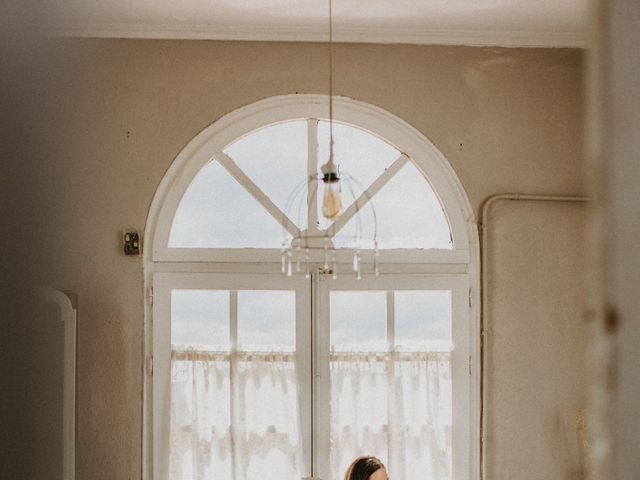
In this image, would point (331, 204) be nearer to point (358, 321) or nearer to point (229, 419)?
point (358, 321)

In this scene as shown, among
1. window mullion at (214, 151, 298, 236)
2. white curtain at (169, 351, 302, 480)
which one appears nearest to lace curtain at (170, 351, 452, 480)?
white curtain at (169, 351, 302, 480)

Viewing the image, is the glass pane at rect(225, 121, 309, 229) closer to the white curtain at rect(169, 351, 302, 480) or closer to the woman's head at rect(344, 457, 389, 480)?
the white curtain at rect(169, 351, 302, 480)

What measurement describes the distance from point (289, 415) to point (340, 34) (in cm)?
214

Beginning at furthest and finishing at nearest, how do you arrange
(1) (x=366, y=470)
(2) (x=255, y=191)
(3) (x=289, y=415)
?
(2) (x=255, y=191), (3) (x=289, y=415), (1) (x=366, y=470)

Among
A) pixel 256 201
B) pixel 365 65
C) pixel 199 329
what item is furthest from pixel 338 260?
pixel 365 65

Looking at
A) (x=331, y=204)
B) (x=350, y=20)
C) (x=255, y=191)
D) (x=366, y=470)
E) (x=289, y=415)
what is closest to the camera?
(x=331, y=204)

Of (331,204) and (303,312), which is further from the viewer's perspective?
(303,312)

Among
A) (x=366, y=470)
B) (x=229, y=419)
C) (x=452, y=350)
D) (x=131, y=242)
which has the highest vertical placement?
(x=131, y=242)

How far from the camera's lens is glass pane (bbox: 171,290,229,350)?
4.01m

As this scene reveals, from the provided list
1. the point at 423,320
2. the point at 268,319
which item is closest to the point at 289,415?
the point at 268,319

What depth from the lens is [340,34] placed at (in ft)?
13.3

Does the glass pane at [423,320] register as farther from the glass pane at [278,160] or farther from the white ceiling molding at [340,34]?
the white ceiling molding at [340,34]

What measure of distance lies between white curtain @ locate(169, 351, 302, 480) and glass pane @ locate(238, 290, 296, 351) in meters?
0.11

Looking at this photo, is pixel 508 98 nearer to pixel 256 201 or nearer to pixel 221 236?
pixel 256 201
